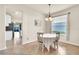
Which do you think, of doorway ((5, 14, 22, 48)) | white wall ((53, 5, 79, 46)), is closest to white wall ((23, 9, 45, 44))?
doorway ((5, 14, 22, 48))

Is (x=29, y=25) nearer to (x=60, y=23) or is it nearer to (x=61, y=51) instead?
(x=60, y=23)

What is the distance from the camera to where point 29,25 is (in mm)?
2279

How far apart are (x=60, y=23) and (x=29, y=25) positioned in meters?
0.62

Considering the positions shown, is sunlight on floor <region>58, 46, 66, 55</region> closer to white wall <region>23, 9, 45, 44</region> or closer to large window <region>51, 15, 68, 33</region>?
large window <region>51, 15, 68, 33</region>

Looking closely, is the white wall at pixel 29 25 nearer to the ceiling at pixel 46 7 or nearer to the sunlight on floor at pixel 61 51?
the ceiling at pixel 46 7

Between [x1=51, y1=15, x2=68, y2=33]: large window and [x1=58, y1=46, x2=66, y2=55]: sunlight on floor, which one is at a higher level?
[x1=51, y1=15, x2=68, y2=33]: large window

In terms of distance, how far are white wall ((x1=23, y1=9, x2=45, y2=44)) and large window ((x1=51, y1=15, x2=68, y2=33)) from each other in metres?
0.22

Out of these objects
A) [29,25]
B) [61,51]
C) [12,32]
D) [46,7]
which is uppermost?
[46,7]

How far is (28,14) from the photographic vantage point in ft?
7.36

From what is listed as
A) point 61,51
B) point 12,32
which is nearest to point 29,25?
point 12,32

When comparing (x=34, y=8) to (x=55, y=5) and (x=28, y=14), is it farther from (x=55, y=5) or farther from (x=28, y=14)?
(x=55, y=5)

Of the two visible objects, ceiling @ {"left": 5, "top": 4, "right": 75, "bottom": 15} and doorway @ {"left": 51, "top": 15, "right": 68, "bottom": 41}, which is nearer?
ceiling @ {"left": 5, "top": 4, "right": 75, "bottom": 15}

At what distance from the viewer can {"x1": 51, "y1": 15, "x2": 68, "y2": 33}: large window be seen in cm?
223
